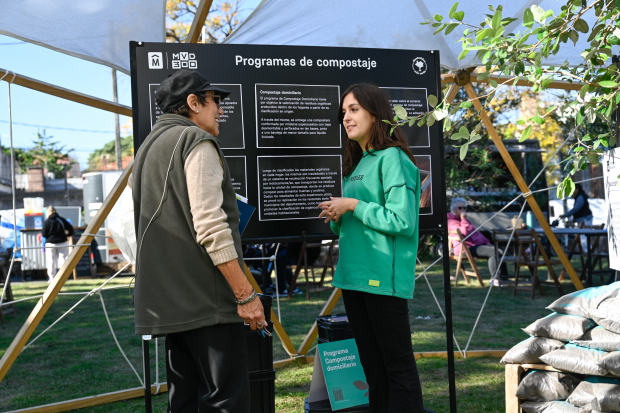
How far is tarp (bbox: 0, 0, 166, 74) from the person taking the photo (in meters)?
3.77

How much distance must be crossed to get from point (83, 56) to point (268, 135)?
1716 millimetres

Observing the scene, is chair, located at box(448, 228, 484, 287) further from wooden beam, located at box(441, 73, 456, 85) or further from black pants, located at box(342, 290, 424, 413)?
black pants, located at box(342, 290, 424, 413)

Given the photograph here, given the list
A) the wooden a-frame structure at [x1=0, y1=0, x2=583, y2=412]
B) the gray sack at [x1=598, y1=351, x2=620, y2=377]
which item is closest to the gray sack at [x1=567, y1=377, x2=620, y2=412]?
the gray sack at [x1=598, y1=351, x2=620, y2=377]

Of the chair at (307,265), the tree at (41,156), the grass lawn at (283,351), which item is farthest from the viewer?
the tree at (41,156)

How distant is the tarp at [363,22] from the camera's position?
4.43 meters

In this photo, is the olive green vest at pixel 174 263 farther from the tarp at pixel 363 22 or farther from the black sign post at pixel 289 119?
the tarp at pixel 363 22

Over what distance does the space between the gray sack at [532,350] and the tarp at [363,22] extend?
229cm

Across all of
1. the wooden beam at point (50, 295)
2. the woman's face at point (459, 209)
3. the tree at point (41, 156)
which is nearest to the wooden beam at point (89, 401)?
the wooden beam at point (50, 295)

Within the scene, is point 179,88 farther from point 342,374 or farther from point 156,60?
point 342,374

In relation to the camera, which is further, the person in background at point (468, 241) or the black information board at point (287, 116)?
the person in background at point (468, 241)

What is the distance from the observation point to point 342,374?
10.8ft

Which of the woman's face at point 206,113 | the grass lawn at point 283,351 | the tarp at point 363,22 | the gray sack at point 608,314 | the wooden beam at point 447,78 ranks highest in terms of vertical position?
the tarp at point 363,22

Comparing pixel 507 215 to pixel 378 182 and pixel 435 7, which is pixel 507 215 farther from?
pixel 378 182

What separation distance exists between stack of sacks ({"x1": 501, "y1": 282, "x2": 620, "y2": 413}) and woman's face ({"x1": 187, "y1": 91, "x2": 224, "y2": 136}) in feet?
7.05
